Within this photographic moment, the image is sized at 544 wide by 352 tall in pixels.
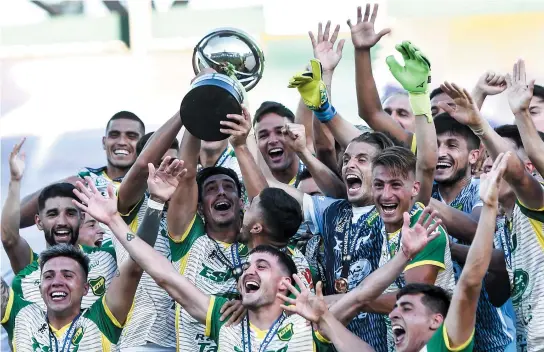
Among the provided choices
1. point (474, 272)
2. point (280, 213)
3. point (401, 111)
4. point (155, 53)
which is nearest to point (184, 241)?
point (280, 213)

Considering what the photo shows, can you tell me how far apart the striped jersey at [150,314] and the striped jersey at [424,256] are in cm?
125

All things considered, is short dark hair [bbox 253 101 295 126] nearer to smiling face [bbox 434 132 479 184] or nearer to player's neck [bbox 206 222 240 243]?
player's neck [bbox 206 222 240 243]

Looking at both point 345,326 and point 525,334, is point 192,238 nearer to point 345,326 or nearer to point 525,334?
point 345,326

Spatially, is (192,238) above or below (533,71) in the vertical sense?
below

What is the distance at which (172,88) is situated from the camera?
11344 millimetres

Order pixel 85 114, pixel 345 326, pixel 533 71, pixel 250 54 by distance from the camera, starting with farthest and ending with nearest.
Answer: pixel 85 114, pixel 533 71, pixel 250 54, pixel 345 326

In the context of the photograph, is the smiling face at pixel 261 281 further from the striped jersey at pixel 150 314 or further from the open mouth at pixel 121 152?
the open mouth at pixel 121 152

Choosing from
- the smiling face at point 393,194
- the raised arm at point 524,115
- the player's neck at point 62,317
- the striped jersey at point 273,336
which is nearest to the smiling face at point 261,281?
the striped jersey at point 273,336

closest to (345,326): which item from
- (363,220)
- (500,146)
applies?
(363,220)

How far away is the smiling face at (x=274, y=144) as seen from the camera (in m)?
8.40

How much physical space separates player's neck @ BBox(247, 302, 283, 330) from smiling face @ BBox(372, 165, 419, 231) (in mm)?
700

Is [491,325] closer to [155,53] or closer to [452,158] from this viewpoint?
[452,158]

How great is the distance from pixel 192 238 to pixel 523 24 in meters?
4.22

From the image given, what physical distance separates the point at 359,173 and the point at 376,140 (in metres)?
0.23
